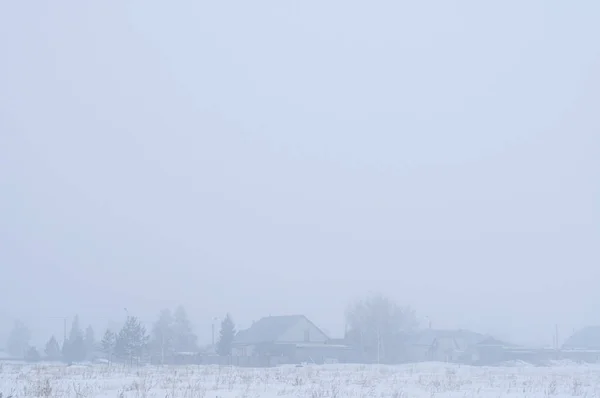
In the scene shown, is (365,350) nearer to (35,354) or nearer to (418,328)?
(418,328)

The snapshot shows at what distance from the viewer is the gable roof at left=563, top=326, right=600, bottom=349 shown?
417 feet

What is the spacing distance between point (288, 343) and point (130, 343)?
2623 centimetres

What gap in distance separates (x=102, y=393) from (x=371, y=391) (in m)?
8.06

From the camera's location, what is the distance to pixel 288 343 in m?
95.4

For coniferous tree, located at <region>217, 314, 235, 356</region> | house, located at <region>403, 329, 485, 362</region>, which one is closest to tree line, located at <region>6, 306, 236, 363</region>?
coniferous tree, located at <region>217, 314, 235, 356</region>

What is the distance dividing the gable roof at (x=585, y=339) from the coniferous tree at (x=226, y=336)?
60.8m

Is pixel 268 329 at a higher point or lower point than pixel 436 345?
higher

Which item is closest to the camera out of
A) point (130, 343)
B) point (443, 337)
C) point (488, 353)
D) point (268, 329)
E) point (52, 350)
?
point (130, 343)

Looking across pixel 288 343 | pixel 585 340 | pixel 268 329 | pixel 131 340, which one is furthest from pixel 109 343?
pixel 585 340

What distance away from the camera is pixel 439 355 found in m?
111

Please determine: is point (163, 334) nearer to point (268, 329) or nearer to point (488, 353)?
point (268, 329)

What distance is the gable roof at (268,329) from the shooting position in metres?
99.8

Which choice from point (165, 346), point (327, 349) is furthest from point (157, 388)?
point (165, 346)

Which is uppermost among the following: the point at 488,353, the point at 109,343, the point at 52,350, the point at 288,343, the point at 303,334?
the point at 303,334
